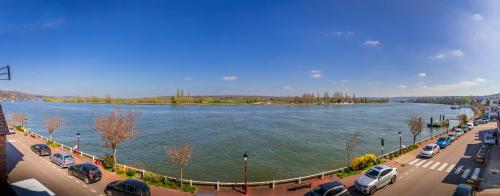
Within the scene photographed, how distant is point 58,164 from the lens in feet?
86.2

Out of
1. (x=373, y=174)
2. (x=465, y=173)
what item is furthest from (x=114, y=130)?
(x=465, y=173)

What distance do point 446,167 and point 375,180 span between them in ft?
41.0

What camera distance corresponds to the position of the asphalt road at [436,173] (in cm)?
2023

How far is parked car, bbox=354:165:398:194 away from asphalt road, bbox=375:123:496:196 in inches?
19.7

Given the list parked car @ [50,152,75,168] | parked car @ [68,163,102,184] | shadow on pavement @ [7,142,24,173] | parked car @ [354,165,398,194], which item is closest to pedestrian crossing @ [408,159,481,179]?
parked car @ [354,165,398,194]

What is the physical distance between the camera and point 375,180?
65.0 feet

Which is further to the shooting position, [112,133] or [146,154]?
[146,154]

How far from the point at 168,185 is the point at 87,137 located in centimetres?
4281

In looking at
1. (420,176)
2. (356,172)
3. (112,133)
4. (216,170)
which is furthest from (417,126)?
(112,133)

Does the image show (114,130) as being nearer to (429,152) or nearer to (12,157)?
(12,157)

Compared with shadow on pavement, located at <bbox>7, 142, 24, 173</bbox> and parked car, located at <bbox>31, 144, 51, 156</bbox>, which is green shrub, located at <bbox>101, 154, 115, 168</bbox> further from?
parked car, located at <bbox>31, 144, 51, 156</bbox>

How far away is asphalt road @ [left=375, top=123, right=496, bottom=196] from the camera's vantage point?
→ 2023cm

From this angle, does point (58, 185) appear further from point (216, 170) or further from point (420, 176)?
point (420, 176)

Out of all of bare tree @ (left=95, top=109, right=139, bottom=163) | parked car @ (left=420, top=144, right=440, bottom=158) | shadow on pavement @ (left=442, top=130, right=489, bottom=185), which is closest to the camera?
shadow on pavement @ (left=442, top=130, right=489, bottom=185)
